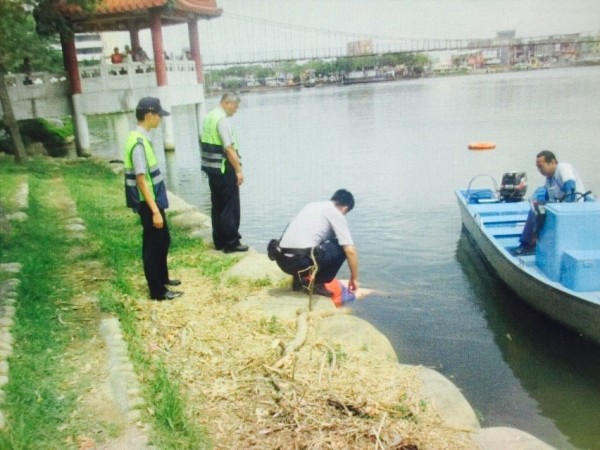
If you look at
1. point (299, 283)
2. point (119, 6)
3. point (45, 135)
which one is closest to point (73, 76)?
point (119, 6)

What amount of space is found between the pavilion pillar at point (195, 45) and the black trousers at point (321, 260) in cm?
1742

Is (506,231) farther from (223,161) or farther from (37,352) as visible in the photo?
(37,352)

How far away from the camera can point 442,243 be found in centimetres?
965

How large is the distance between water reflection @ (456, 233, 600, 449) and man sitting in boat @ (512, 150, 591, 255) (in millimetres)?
740

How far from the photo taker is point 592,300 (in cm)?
501

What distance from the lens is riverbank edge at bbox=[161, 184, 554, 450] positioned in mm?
3512

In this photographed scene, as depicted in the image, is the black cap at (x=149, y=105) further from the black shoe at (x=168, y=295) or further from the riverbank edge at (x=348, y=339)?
the riverbank edge at (x=348, y=339)

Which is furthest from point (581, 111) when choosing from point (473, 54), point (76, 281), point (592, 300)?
point (473, 54)

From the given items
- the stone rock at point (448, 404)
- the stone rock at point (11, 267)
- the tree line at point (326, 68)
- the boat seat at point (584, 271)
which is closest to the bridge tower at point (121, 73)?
the stone rock at point (11, 267)

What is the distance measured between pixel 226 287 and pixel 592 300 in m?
3.46

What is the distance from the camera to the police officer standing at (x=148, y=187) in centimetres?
448

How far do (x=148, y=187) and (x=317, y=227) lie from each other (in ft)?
5.14

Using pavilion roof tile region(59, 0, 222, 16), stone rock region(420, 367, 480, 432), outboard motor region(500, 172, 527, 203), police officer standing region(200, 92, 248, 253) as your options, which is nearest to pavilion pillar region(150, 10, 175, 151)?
pavilion roof tile region(59, 0, 222, 16)

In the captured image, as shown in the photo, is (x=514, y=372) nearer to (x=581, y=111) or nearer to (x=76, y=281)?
(x=76, y=281)
